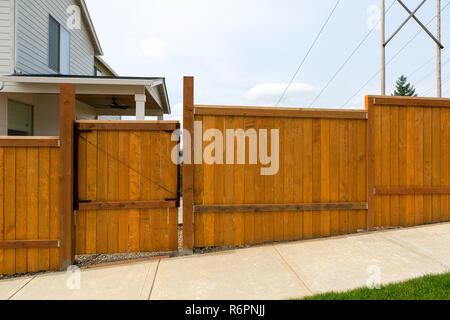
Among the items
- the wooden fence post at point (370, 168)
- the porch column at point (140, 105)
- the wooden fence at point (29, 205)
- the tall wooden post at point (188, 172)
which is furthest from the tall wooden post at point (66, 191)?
the wooden fence post at point (370, 168)

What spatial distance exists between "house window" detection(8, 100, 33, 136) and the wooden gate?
17.7 feet

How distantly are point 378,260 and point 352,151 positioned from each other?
5.23ft

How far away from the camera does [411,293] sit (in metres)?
2.69

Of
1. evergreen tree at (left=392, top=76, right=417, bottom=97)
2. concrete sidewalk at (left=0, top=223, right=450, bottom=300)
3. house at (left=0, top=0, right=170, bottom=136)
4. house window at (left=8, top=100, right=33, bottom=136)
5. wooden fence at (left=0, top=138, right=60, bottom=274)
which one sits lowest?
concrete sidewalk at (left=0, top=223, right=450, bottom=300)

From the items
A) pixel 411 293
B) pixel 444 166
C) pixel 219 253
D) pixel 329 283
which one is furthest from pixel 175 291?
pixel 444 166

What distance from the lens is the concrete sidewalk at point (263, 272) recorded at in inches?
117

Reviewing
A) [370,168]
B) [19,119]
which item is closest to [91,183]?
[370,168]

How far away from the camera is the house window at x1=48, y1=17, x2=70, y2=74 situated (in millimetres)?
9375

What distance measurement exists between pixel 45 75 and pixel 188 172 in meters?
5.76

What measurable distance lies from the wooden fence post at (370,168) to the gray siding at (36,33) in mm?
8621

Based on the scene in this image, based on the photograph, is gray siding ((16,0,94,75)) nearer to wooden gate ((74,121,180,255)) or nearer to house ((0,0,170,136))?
house ((0,0,170,136))

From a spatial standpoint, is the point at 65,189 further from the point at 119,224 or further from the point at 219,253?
the point at 219,253

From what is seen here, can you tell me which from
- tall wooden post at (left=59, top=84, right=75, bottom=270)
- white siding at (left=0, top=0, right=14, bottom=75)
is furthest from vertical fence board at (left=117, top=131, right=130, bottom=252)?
white siding at (left=0, top=0, right=14, bottom=75)

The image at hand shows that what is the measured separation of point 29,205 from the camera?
144 inches
